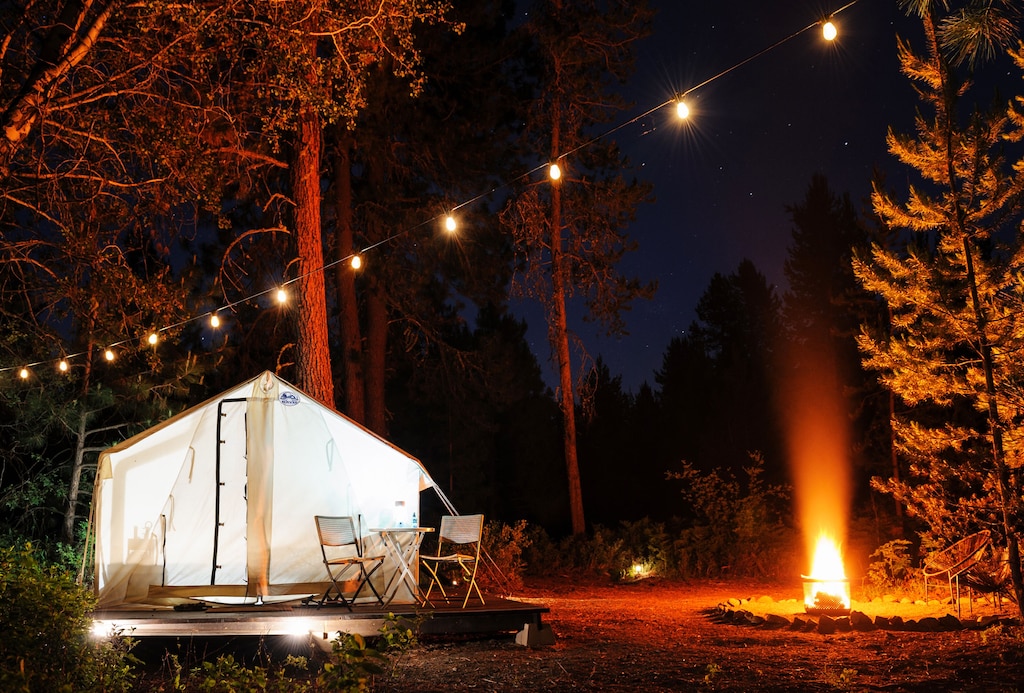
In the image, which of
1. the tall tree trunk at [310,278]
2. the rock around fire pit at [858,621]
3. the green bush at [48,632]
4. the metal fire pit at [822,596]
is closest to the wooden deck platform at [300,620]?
the green bush at [48,632]

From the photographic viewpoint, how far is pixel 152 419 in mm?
9969

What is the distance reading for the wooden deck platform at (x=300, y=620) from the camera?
235 inches

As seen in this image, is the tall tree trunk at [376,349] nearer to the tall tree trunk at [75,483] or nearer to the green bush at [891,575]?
the tall tree trunk at [75,483]

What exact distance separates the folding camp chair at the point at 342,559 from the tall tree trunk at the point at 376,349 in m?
6.37

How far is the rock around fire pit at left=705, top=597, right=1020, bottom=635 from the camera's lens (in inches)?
255

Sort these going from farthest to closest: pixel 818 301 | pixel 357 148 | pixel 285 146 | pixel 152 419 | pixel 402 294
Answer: pixel 818 301 → pixel 402 294 → pixel 357 148 → pixel 285 146 → pixel 152 419

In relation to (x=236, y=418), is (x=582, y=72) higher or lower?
higher

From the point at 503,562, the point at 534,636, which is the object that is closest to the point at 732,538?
the point at 503,562

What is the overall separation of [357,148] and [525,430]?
533 inches

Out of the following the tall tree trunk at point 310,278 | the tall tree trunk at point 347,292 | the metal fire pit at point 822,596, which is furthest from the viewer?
the tall tree trunk at point 347,292

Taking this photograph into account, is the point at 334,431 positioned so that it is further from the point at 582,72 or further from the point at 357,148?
the point at 582,72

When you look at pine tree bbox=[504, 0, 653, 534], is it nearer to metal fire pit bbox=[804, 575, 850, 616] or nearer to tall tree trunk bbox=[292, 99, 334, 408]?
tall tree trunk bbox=[292, 99, 334, 408]

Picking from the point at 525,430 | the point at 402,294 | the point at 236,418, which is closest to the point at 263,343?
the point at 402,294

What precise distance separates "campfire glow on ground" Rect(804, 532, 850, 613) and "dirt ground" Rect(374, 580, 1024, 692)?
192mm
